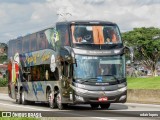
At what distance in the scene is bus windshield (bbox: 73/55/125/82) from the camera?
23.5 m

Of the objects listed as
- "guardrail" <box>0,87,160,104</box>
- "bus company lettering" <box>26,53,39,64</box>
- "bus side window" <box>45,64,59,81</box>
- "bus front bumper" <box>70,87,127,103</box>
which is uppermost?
"bus company lettering" <box>26,53,39,64</box>

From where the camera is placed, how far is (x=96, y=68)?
77.2 feet

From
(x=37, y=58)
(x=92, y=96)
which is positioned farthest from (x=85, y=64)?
(x=37, y=58)

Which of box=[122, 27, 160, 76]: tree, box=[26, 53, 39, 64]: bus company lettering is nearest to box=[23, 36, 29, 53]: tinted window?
box=[26, 53, 39, 64]: bus company lettering

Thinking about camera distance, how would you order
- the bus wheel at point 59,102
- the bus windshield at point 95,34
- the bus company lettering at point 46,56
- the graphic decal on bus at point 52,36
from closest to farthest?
1. the bus windshield at point 95,34
2. the bus wheel at point 59,102
3. the graphic decal on bus at point 52,36
4. the bus company lettering at point 46,56

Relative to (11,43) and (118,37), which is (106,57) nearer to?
(118,37)

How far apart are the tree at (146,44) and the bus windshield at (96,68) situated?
233ft

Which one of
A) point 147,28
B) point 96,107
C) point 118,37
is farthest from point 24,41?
point 147,28

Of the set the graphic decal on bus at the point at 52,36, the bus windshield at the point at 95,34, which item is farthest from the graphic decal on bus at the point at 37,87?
the bus windshield at the point at 95,34

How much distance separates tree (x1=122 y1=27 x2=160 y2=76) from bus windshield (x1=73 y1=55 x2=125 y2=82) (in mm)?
70889

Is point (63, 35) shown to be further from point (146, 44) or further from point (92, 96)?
point (146, 44)

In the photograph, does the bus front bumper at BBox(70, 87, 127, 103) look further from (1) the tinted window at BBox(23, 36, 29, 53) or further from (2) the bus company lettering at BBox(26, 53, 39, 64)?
(1) the tinted window at BBox(23, 36, 29, 53)

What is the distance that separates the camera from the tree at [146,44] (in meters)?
97.7

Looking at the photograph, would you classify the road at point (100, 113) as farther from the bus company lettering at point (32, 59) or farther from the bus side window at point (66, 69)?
the bus company lettering at point (32, 59)
